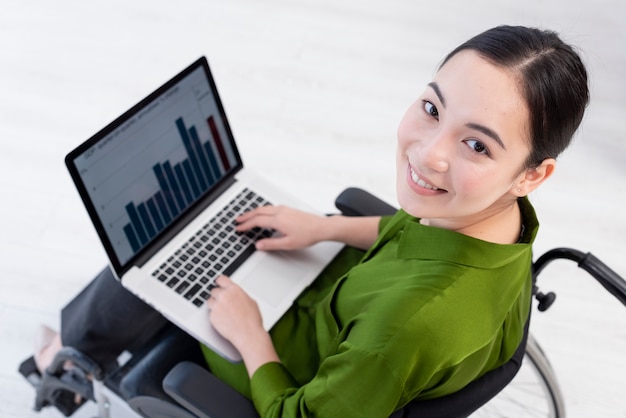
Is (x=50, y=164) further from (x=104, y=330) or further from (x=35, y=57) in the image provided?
(x=104, y=330)

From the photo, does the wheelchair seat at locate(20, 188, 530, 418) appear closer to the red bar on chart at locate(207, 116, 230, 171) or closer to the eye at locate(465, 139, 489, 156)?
the red bar on chart at locate(207, 116, 230, 171)

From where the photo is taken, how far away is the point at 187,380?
1.23 metres

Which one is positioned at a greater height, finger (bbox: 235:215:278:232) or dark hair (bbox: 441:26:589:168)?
dark hair (bbox: 441:26:589:168)

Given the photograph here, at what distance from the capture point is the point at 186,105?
1.43m

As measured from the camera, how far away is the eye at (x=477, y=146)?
1015 millimetres

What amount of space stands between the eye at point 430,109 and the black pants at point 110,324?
0.75 metres

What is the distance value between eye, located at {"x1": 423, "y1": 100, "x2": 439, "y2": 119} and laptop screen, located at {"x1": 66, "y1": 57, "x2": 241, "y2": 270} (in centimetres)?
53

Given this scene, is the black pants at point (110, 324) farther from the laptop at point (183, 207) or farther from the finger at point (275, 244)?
the finger at point (275, 244)

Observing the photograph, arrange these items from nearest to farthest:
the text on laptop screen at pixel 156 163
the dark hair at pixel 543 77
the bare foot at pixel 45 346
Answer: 1. the dark hair at pixel 543 77
2. the text on laptop screen at pixel 156 163
3. the bare foot at pixel 45 346

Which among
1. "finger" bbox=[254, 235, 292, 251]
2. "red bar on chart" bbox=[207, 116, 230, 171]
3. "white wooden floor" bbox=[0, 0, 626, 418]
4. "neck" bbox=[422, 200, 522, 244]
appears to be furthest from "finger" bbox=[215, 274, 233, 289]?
"white wooden floor" bbox=[0, 0, 626, 418]

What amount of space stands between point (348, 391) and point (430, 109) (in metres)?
0.43

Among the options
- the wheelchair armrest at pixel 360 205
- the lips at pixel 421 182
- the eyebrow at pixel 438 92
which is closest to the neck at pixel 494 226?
the lips at pixel 421 182

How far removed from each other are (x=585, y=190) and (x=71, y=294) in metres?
1.72

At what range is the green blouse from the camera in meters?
1.03
